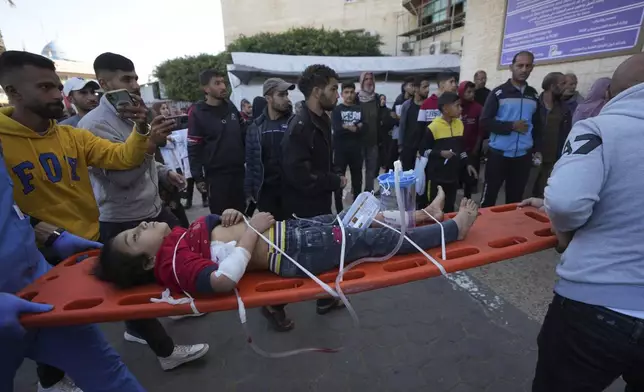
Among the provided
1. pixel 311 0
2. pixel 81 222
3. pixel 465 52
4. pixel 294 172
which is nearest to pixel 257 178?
pixel 294 172

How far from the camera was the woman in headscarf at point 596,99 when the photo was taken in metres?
3.46

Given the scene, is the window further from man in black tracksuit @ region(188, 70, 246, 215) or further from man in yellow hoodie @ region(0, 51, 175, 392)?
man in yellow hoodie @ region(0, 51, 175, 392)

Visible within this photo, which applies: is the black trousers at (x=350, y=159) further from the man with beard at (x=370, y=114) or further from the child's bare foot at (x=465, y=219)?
the child's bare foot at (x=465, y=219)

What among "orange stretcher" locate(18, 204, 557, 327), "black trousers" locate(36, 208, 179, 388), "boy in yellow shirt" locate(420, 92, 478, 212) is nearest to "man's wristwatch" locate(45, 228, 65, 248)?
"orange stretcher" locate(18, 204, 557, 327)

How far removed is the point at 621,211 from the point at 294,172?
1967mm

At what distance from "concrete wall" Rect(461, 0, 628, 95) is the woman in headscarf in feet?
5.84

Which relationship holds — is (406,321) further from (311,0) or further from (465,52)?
(311,0)

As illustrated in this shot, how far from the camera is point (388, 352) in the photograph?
2.39 meters

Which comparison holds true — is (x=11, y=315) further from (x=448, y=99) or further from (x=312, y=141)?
(x=448, y=99)

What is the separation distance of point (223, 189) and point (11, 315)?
242cm

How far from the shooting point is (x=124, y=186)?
2.23 m

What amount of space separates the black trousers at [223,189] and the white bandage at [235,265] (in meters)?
2.05

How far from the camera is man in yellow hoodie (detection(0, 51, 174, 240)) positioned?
1677 millimetres

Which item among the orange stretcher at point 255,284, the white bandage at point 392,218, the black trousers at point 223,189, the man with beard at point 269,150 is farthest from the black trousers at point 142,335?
the white bandage at point 392,218
